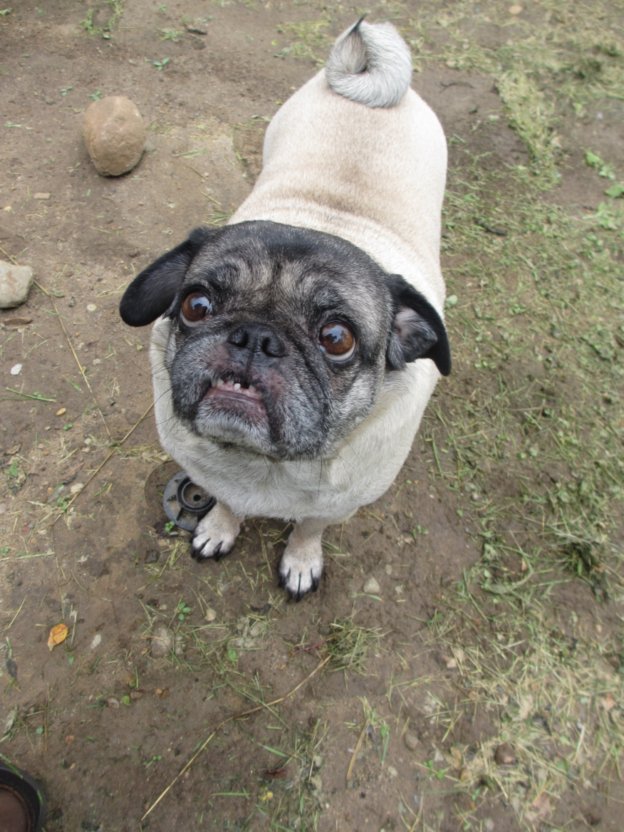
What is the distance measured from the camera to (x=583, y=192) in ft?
19.4

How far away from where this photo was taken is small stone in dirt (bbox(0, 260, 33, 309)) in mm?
4137

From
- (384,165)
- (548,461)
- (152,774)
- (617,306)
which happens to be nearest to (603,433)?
(548,461)

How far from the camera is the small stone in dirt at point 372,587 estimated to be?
3412 mm

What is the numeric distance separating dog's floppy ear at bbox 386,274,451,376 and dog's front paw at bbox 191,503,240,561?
59.4 inches

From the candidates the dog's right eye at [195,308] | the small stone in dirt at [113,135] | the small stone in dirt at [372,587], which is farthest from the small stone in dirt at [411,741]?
the small stone in dirt at [113,135]

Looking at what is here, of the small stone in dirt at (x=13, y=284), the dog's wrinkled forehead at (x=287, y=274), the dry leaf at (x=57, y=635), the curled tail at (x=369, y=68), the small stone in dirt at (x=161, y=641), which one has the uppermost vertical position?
the curled tail at (x=369, y=68)

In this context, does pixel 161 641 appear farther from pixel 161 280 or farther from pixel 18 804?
pixel 161 280

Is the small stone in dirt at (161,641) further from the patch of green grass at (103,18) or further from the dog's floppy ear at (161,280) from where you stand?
the patch of green grass at (103,18)

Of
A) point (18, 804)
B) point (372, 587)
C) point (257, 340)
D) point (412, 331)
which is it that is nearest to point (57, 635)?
point (18, 804)

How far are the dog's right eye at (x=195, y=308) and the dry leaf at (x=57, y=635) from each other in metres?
2.00

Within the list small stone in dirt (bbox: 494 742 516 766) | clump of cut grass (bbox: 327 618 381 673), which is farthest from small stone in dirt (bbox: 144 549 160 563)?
small stone in dirt (bbox: 494 742 516 766)

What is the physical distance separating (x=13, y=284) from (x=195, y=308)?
2746 mm

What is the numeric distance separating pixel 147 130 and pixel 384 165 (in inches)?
134

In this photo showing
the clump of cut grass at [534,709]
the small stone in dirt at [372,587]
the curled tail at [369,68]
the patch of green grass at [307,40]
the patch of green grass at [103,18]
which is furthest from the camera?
the patch of green grass at [307,40]
